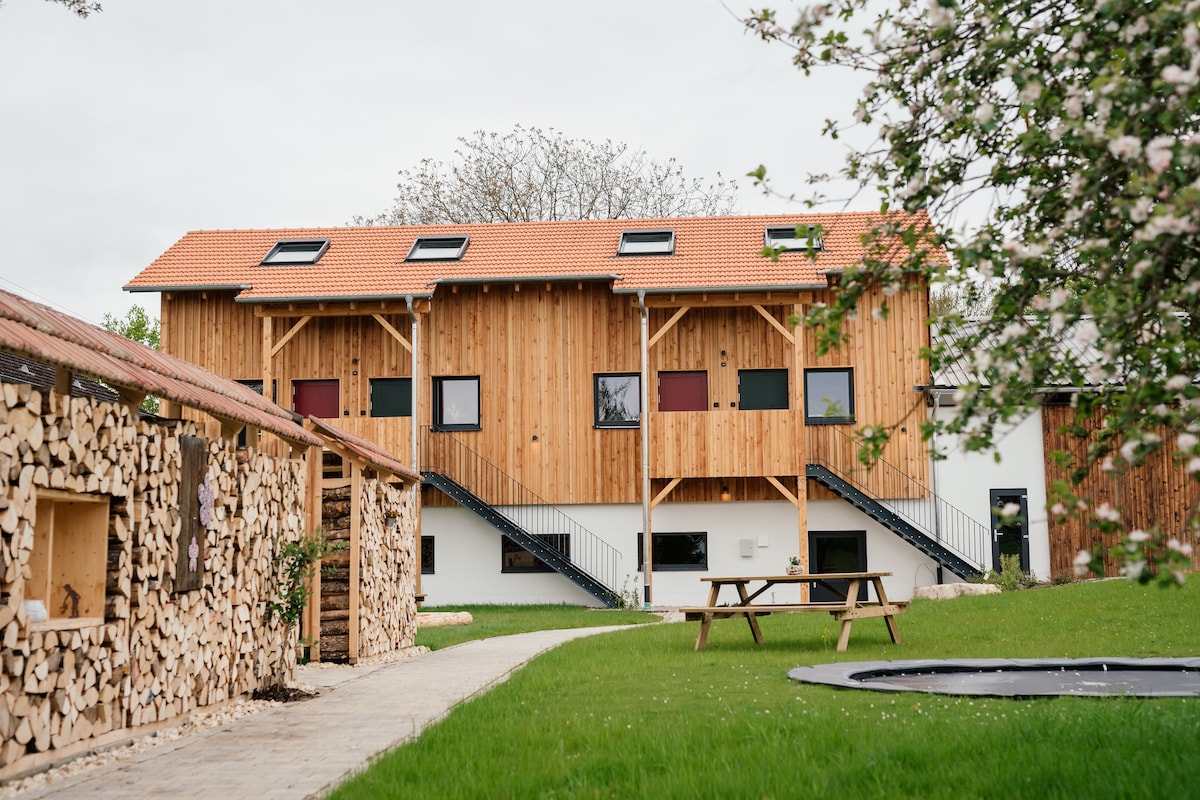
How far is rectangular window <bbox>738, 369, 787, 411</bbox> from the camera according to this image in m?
24.3

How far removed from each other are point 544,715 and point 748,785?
2667mm

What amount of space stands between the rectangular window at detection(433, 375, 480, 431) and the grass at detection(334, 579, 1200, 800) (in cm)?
1424

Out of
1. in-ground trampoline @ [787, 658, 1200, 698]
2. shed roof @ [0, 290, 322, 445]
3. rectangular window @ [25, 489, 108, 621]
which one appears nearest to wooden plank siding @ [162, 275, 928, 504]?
shed roof @ [0, 290, 322, 445]

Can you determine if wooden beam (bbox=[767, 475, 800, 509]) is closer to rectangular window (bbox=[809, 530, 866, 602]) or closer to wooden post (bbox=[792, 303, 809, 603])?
wooden post (bbox=[792, 303, 809, 603])

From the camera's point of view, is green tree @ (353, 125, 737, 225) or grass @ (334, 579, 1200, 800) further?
green tree @ (353, 125, 737, 225)

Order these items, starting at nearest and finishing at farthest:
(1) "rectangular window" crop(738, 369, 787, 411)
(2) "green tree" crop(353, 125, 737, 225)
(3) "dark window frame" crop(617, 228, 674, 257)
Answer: (1) "rectangular window" crop(738, 369, 787, 411) < (3) "dark window frame" crop(617, 228, 674, 257) < (2) "green tree" crop(353, 125, 737, 225)

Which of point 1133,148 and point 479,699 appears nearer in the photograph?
point 1133,148

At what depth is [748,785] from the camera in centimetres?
505

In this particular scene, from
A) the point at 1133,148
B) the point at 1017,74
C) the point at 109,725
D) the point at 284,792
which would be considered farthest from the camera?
the point at 109,725

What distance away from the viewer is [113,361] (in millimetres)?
7422

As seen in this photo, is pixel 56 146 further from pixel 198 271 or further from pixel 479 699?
pixel 479 699

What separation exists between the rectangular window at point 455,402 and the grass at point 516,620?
3638 millimetres

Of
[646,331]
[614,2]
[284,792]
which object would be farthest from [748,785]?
[646,331]

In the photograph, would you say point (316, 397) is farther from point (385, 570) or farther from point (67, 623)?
point (67, 623)
